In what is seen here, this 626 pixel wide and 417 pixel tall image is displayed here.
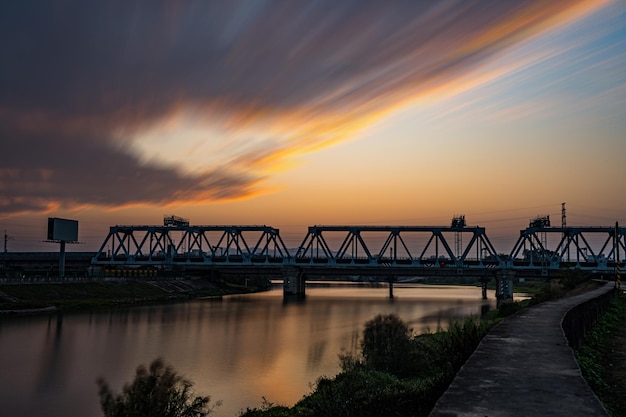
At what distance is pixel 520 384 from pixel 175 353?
1492 inches

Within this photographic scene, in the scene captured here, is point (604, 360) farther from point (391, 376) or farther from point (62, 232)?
point (62, 232)

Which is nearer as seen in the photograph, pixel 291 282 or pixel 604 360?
pixel 604 360

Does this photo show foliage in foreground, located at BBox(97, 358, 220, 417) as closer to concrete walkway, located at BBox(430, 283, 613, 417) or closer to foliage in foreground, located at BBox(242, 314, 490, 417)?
foliage in foreground, located at BBox(242, 314, 490, 417)

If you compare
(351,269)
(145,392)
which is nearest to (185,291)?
(351,269)

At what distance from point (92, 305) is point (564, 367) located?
285ft

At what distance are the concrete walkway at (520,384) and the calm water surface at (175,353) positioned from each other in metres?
16.4

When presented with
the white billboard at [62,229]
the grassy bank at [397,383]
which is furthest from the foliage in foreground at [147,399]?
the white billboard at [62,229]

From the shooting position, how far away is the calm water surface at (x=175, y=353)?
29422 millimetres

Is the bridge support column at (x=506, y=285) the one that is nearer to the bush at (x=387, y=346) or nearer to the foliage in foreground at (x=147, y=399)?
the bush at (x=387, y=346)

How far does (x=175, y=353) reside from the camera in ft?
142

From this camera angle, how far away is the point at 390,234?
132750 millimetres

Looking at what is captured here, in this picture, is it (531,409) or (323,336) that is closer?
(531,409)

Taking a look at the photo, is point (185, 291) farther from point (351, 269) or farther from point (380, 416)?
point (380, 416)

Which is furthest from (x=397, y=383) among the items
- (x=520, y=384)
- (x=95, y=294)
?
(x=95, y=294)
